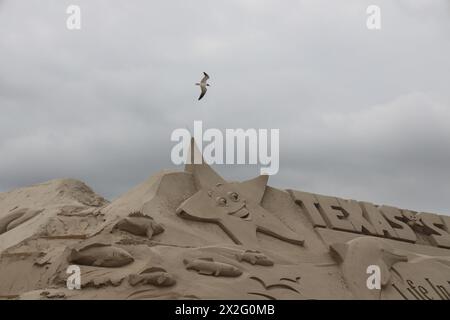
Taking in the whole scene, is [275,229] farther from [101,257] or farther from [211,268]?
[101,257]

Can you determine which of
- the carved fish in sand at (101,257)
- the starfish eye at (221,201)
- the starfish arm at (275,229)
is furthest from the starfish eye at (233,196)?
the carved fish in sand at (101,257)

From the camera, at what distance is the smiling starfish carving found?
8.00m

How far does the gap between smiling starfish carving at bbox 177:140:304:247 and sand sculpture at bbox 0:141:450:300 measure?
1 cm

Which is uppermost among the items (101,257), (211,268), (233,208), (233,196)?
(233,196)

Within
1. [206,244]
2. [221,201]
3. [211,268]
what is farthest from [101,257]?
[221,201]

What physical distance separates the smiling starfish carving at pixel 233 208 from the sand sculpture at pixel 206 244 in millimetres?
15

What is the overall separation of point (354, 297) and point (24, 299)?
379 centimetres

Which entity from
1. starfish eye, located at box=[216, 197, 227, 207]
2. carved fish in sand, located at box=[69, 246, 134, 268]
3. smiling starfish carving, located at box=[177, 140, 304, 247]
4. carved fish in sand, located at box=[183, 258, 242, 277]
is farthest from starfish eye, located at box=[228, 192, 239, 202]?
carved fish in sand, located at box=[69, 246, 134, 268]

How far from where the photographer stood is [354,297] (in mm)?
7719

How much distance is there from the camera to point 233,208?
8305 millimetres

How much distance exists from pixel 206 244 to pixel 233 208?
0.84m

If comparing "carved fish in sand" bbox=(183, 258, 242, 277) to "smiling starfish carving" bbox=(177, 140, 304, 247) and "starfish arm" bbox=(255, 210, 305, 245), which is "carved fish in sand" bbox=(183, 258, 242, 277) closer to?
"smiling starfish carving" bbox=(177, 140, 304, 247)

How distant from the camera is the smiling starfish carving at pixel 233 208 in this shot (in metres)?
8.00
